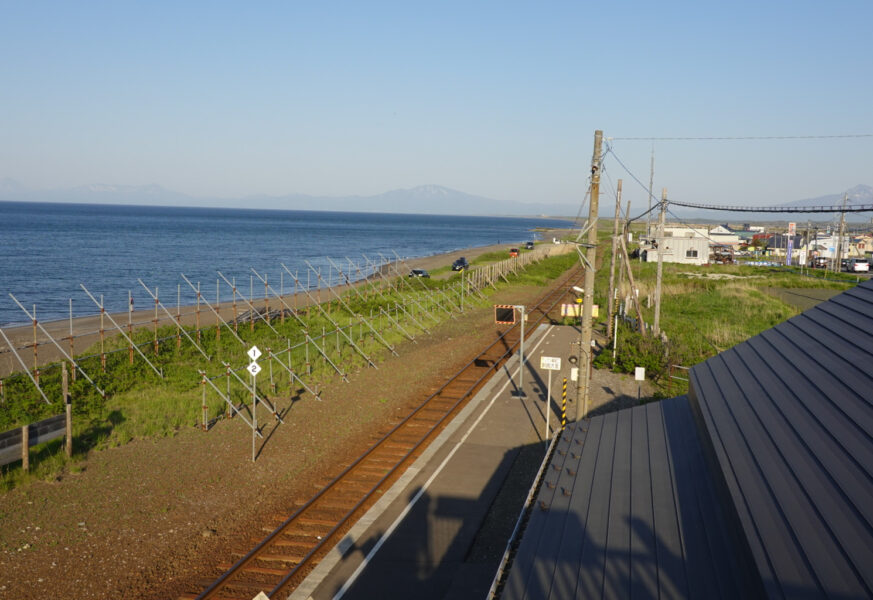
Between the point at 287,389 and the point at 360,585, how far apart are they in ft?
37.5

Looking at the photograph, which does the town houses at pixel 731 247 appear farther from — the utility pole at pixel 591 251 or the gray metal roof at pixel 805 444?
the gray metal roof at pixel 805 444

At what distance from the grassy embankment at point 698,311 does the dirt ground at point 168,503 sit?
4.11 metres

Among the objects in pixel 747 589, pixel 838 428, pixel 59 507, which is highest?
pixel 838 428

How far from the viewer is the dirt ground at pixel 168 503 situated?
34.1 ft

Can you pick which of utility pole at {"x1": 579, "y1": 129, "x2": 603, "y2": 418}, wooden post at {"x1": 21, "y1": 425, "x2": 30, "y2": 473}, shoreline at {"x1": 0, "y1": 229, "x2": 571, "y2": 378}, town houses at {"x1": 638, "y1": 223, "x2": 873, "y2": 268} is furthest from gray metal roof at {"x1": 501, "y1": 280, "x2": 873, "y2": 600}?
town houses at {"x1": 638, "y1": 223, "x2": 873, "y2": 268}

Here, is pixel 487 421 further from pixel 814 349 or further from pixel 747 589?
pixel 747 589

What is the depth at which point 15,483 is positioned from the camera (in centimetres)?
1319

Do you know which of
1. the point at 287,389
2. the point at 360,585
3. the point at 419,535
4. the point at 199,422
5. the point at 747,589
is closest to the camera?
the point at 747,589

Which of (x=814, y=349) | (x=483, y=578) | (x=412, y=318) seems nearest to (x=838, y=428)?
(x=814, y=349)

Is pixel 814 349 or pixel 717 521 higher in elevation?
pixel 814 349

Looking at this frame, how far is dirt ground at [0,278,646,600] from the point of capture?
10398 mm

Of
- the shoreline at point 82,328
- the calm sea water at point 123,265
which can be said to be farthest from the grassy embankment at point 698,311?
the calm sea water at point 123,265

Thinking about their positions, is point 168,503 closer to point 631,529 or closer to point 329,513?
point 329,513

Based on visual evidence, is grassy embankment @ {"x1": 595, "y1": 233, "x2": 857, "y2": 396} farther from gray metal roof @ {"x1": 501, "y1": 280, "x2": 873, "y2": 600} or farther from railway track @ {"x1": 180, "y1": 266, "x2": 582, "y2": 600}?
gray metal roof @ {"x1": 501, "y1": 280, "x2": 873, "y2": 600}
